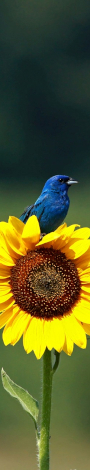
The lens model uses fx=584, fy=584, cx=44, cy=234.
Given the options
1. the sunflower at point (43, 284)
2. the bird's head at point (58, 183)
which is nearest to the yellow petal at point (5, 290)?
the sunflower at point (43, 284)

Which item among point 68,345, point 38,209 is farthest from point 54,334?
point 38,209

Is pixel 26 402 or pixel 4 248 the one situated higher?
pixel 4 248

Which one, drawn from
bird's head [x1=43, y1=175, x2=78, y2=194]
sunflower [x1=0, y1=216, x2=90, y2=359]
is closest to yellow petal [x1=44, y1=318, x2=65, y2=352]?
sunflower [x1=0, y1=216, x2=90, y2=359]

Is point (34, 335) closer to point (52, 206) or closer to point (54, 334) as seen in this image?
point (54, 334)

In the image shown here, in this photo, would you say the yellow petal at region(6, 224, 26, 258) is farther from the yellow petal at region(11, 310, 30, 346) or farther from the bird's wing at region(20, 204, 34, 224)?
the bird's wing at region(20, 204, 34, 224)

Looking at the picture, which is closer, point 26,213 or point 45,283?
point 45,283

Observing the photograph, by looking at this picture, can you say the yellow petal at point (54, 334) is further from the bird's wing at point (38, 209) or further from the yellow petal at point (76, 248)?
the bird's wing at point (38, 209)
